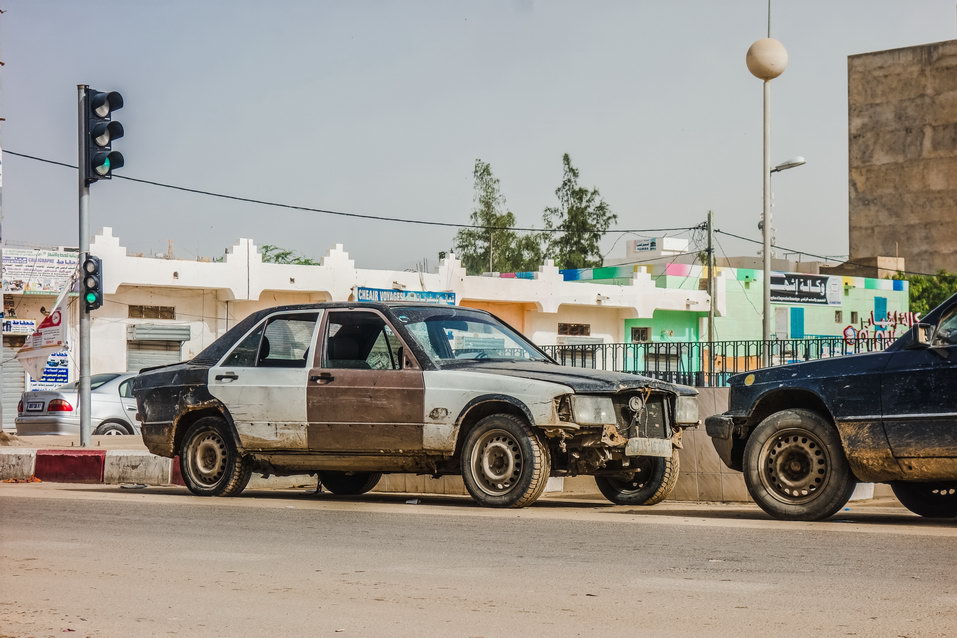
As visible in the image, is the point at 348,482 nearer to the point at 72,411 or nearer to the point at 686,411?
the point at 686,411

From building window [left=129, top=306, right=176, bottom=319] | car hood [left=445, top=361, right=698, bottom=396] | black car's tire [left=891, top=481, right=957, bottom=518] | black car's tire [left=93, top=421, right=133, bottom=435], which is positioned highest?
building window [left=129, top=306, right=176, bottom=319]

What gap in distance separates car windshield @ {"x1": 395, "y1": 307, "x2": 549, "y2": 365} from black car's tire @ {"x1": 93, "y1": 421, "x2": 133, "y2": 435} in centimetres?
1174

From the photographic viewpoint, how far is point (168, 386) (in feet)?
37.7

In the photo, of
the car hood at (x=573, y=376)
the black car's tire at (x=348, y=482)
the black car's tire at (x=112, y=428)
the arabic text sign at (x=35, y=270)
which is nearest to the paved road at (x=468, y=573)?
the car hood at (x=573, y=376)

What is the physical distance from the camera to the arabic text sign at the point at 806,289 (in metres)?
58.7

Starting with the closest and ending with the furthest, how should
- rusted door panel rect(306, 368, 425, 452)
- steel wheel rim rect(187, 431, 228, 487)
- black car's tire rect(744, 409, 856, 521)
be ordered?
black car's tire rect(744, 409, 856, 521)
rusted door panel rect(306, 368, 425, 452)
steel wheel rim rect(187, 431, 228, 487)

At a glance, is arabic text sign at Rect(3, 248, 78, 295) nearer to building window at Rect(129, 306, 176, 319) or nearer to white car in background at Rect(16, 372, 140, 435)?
building window at Rect(129, 306, 176, 319)

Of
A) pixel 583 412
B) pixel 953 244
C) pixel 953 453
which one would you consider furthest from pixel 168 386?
pixel 953 244

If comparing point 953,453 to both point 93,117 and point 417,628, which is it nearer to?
point 417,628

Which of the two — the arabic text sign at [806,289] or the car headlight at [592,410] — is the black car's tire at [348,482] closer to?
the car headlight at [592,410]

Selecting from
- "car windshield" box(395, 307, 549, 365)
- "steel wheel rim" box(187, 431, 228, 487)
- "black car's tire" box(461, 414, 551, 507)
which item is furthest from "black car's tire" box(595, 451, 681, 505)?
"steel wheel rim" box(187, 431, 228, 487)

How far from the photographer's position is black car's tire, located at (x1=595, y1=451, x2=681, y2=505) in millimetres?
10188

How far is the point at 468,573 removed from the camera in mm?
6410

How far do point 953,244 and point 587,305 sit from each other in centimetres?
4889
